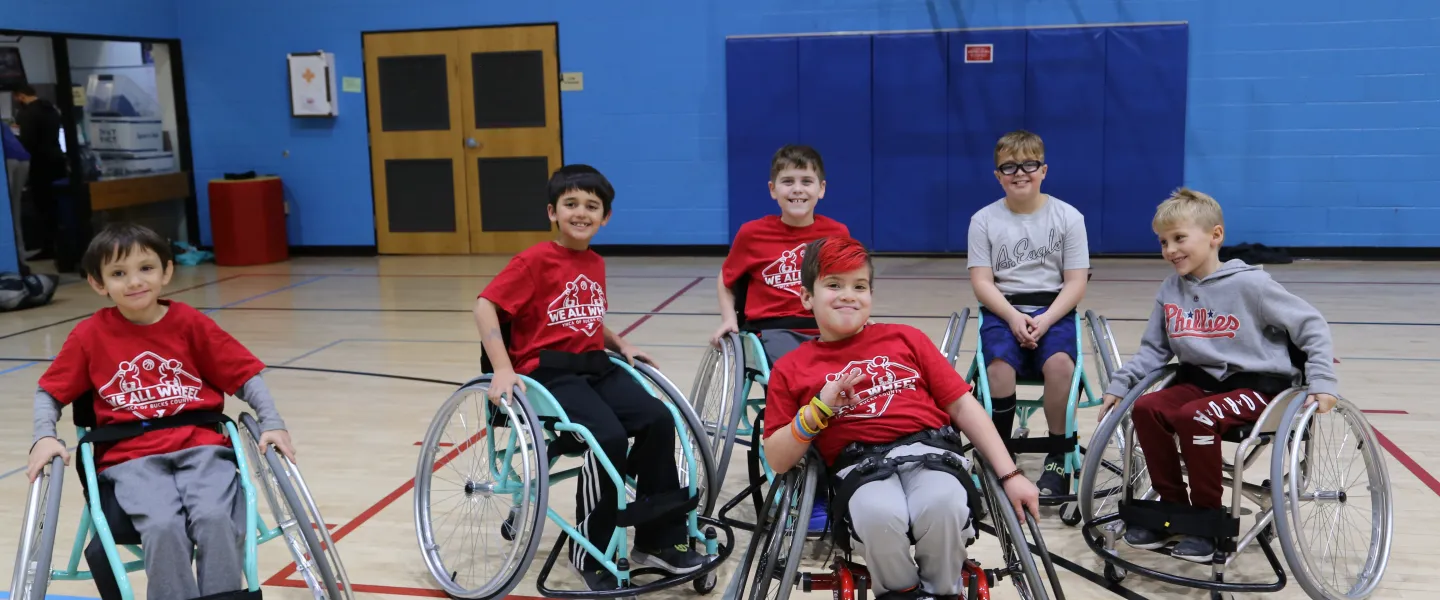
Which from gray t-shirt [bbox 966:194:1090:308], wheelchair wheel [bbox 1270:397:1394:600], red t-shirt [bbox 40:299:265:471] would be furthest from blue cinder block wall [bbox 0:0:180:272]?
wheelchair wheel [bbox 1270:397:1394:600]

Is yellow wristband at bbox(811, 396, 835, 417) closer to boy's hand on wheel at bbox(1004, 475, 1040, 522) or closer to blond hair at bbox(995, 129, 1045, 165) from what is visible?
boy's hand on wheel at bbox(1004, 475, 1040, 522)

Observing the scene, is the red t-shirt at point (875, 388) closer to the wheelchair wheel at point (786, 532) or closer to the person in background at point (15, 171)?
the wheelchair wheel at point (786, 532)

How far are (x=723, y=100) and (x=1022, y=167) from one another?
4.67m

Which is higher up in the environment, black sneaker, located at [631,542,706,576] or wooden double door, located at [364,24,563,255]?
wooden double door, located at [364,24,563,255]

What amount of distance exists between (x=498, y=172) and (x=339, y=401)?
3.97 metres

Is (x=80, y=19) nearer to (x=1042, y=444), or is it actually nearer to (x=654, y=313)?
(x=654, y=313)

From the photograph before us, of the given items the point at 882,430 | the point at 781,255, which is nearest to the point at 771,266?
the point at 781,255

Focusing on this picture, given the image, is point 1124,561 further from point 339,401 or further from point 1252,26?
point 1252,26

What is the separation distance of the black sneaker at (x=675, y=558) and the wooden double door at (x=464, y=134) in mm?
5452

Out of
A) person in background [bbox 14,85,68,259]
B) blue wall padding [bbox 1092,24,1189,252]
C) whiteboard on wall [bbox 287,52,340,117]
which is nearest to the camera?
blue wall padding [bbox 1092,24,1189,252]

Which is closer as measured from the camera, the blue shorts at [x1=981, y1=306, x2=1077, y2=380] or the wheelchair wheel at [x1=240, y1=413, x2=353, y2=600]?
the wheelchair wheel at [x1=240, y1=413, x2=353, y2=600]

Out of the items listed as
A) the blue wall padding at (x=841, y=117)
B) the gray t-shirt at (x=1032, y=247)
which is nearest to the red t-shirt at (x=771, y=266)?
the gray t-shirt at (x=1032, y=247)

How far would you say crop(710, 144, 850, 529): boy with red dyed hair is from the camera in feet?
9.51

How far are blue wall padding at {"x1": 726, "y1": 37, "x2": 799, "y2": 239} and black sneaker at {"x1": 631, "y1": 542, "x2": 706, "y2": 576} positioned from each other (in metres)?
5.05
